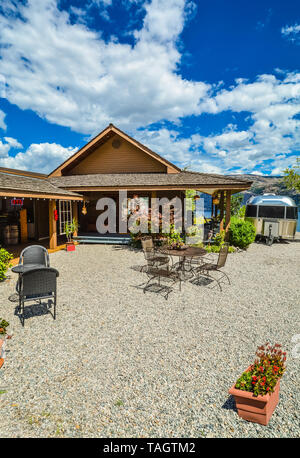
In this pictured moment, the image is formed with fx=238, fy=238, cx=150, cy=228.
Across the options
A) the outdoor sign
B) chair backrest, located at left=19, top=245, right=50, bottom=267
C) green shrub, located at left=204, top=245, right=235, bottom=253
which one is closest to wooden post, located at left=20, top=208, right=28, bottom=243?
the outdoor sign

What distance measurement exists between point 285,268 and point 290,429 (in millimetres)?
7938

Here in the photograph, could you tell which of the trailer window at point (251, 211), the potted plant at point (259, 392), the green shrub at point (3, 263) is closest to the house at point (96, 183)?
the trailer window at point (251, 211)

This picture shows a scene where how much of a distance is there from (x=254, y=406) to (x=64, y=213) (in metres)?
14.2

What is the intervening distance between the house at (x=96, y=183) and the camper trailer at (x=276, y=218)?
2.62m

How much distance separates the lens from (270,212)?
15617 mm

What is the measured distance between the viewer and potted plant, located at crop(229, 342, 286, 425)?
107 inches

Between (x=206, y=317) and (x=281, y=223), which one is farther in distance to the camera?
(x=281, y=223)

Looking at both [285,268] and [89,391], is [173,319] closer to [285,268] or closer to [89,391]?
[89,391]

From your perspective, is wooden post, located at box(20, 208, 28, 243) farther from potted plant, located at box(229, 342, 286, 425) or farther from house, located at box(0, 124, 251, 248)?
potted plant, located at box(229, 342, 286, 425)

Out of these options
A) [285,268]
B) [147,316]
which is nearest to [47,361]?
[147,316]

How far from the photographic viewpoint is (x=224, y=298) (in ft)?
21.3

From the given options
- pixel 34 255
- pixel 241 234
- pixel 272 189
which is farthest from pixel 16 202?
pixel 272 189

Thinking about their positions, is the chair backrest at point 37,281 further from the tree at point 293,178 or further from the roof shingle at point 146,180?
the tree at point 293,178

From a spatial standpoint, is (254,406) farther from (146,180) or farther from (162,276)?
(146,180)
